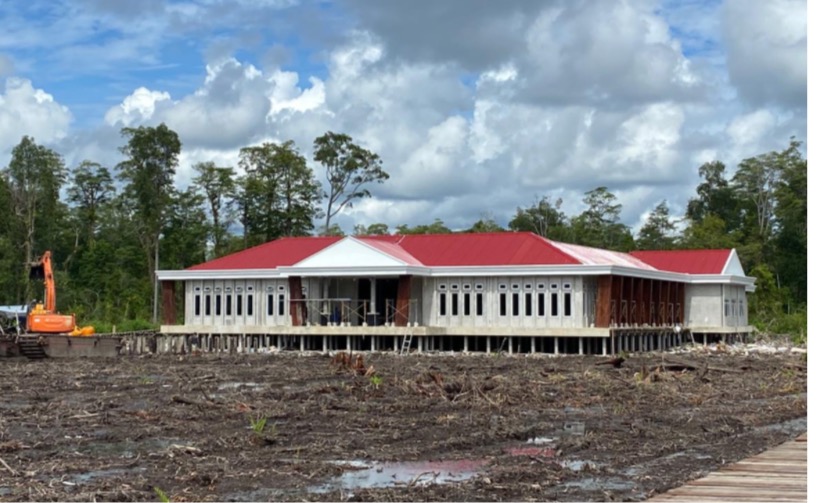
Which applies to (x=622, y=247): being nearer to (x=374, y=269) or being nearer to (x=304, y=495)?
(x=374, y=269)

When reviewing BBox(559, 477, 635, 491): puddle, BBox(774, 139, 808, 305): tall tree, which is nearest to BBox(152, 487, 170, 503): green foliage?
BBox(559, 477, 635, 491): puddle

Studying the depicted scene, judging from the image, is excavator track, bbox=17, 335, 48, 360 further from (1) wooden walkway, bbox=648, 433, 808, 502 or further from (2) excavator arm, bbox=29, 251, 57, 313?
(1) wooden walkway, bbox=648, 433, 808, 502

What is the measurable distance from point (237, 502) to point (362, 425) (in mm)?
6754

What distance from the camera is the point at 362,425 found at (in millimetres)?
17312

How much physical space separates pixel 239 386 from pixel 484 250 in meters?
22.0

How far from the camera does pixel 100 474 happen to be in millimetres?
12375

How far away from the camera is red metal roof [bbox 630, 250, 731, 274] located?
52.3m

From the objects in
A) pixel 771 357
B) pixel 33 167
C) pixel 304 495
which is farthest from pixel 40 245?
pixel 304 495

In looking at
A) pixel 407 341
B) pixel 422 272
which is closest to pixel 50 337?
pixel 407 341

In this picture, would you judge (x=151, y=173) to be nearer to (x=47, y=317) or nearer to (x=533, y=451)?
(x=47, y=317)

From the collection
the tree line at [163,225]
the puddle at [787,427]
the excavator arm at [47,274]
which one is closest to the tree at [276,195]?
the tree line at [163,225]

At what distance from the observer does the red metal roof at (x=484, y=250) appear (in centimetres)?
4431

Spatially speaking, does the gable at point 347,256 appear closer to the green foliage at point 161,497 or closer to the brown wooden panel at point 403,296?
the brown wooden panel at point 403,296

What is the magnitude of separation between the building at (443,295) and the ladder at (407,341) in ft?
0.30
